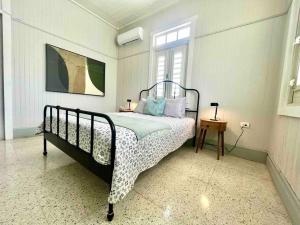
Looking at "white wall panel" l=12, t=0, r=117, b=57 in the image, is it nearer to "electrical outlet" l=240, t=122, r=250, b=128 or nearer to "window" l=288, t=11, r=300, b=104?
"electrical outlet" l=240, t=122, r=250, b=128

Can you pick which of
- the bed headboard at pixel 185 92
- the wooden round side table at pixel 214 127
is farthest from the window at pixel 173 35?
the wooden round side table at pixel 214 127

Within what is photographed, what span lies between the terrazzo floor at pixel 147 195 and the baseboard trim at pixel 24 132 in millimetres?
862

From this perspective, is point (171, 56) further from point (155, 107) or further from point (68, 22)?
point (68, 22)

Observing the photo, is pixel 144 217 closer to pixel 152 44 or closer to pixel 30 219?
pixel 30 219

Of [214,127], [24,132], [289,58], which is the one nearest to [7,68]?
[24,132]

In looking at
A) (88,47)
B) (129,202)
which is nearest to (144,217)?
(129,202)

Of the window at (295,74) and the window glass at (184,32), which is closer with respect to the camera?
the window at (295,74)

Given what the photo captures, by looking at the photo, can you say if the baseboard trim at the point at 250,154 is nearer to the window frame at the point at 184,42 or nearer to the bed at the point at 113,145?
the bed at the point at 113,145

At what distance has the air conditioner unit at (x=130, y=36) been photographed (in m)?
3.69

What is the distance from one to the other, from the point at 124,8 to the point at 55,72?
221 cm

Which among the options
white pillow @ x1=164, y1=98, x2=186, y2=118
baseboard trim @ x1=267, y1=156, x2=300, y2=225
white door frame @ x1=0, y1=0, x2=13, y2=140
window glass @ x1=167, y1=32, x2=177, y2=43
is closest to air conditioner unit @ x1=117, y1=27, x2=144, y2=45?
window glass @ x1=167, y1=32, x2=177, y2=43

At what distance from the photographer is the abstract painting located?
3.08m

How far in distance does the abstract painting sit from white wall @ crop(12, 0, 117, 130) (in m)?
0.12

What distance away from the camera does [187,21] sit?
2.99 m
